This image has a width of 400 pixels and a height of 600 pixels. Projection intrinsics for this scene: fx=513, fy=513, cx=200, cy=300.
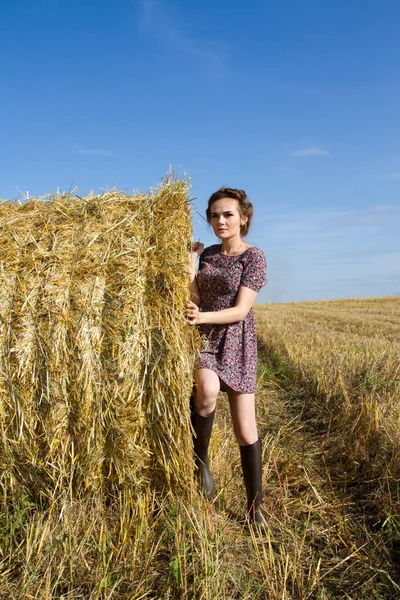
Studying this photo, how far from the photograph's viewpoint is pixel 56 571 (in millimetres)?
2488

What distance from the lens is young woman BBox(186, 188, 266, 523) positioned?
10.2 ft

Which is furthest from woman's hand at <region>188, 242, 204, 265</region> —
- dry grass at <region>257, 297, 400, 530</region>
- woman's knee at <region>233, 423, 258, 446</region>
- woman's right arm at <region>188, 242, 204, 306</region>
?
dry grass at <region>257, 297, 400, 530</region>

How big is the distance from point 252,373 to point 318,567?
1133 millimetres

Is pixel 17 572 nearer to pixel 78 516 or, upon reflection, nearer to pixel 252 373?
pixel 78 516

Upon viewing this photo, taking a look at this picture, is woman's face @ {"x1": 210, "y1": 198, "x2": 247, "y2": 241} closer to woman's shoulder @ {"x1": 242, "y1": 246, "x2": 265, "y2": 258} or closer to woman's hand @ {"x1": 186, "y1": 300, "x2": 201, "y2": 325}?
woman's shoulder @ {"x1": 242, "y1": 246, "x2": 265, "y2": 258}

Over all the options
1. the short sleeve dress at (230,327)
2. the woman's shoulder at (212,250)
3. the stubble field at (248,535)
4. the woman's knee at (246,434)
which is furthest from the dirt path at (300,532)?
the woman's shoulder at (212,250)

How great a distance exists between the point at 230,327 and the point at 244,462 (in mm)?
856

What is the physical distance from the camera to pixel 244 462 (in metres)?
3.23

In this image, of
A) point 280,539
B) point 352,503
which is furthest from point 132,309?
point 352,503

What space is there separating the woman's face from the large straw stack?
398 mm

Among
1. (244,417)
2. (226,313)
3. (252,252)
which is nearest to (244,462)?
(244,417)

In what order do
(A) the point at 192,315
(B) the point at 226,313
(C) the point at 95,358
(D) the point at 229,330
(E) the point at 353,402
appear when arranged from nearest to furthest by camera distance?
(C) the point at 95,358 < (A) the point at 192,315 < (B) the point at 226,313 < (D) the point at 229,330 < (E) the point at 353,402

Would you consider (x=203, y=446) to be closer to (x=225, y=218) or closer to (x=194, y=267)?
(x=194, y=267)

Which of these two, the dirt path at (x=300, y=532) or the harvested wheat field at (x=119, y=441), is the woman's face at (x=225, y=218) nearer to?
the harvested wheat field at (x=119, y=441)
